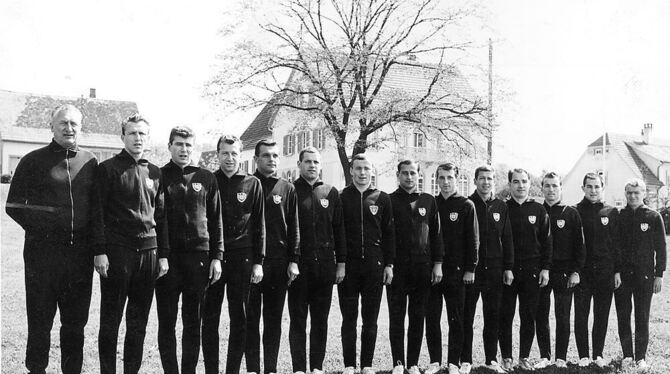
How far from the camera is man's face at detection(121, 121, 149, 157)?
491 centimetres

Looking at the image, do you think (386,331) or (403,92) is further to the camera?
(403,92)

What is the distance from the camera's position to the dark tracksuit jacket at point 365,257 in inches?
229

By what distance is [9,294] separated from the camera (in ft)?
36.2

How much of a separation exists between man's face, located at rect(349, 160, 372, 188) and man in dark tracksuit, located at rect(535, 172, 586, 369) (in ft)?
7.14

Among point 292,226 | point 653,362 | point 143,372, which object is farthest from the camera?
point 653,362

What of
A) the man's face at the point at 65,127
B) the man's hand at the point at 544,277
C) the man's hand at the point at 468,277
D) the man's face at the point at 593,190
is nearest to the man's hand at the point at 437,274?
the man's hand at the point at 468,277

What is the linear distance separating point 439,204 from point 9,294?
28.4 feet

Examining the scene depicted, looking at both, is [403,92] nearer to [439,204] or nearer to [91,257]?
[439,204]

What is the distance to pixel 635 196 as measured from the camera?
22.3ft

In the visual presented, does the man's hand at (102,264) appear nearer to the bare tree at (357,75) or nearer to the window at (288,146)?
the bare tree at (357,75)

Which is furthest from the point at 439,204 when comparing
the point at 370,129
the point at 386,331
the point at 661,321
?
the point at 370,129

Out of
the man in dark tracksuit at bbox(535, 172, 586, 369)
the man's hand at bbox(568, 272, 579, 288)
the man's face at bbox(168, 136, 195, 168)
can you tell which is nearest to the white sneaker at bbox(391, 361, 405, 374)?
the man in dark tracksuit at bbox(535, 172, 586, 369)

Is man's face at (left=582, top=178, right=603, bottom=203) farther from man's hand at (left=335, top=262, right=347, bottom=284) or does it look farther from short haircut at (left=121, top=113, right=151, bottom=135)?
short haircut at (left=121, top=113, right=151, bottom=135)

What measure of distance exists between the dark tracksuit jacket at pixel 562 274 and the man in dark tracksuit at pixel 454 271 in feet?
3.31
